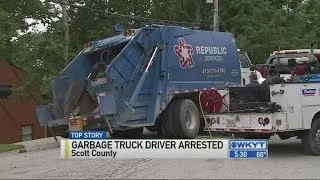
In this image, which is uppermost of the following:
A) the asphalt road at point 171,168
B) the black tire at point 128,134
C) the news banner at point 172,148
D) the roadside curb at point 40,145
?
the news banner at point 172,148

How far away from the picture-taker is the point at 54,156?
13.4 m

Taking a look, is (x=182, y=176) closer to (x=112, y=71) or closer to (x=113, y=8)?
(x=112, y=71)

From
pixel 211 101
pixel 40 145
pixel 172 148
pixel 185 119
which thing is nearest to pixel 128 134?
pixel 185 119

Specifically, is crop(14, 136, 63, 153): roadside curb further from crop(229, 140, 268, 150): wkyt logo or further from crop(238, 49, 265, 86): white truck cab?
crop(229, 140, 268, 150): wkyt logo

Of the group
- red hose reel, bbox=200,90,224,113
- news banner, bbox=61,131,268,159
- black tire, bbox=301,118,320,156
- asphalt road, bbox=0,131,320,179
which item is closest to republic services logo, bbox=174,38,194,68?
red hose reel, bbox=200,90,224,113

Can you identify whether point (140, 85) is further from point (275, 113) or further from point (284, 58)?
point (284, 58)

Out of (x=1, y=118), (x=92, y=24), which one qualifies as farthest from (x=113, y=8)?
(x=1, y=118)

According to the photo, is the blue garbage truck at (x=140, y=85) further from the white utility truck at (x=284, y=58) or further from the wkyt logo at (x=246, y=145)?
the wkyt logo at (x=246, y=145)

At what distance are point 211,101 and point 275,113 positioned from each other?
2841mm

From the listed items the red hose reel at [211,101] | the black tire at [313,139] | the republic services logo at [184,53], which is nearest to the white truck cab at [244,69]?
the republic services logo at [184,53]

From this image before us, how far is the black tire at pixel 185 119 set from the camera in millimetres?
15039

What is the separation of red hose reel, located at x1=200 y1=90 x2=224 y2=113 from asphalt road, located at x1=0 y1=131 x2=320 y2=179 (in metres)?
1.73

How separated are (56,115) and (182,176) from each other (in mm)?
6820

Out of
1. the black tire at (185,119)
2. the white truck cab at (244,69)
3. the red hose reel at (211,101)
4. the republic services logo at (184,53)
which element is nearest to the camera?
the red hose reel at (211,101)
